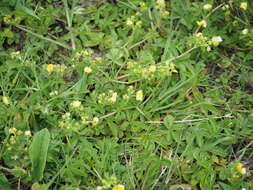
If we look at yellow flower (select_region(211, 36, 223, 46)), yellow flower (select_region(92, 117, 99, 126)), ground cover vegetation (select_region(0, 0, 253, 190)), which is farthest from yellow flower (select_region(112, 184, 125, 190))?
yellow flower (select_region(211, 36, 223, 46))

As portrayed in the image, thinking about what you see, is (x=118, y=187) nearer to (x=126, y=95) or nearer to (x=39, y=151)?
(x=39, y=151)

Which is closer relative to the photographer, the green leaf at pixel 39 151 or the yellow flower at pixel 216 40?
the green leaf at pixel 39 151

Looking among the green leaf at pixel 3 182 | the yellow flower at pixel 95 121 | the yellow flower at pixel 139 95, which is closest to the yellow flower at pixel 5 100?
the green leaf at pixel 3 182

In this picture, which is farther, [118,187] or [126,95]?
[126,95]

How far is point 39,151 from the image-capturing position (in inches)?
87.8

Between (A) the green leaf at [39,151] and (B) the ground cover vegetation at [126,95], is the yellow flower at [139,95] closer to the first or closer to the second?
(B) the ground cover vegetation at [126,95]

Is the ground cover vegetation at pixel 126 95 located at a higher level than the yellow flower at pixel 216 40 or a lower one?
lower

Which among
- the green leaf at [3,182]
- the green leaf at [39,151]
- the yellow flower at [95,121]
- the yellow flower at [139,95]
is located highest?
the yellow flower at [139,95]

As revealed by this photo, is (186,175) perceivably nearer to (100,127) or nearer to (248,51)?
(100,127)

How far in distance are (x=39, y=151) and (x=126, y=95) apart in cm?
73

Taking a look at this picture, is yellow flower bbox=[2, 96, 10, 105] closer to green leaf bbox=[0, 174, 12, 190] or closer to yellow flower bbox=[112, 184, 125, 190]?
green leaf bbox=[0, 174, 12, 190]

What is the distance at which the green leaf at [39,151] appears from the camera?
2.22 metres

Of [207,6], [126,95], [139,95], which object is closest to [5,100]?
[126,95]

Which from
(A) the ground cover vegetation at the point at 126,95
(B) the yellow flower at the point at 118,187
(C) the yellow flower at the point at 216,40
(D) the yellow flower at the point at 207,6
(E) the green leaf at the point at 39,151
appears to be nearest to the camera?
(B) the yellow flower at the point at 118,187
